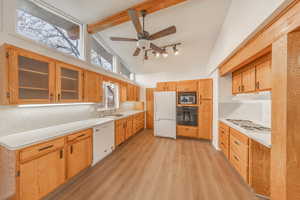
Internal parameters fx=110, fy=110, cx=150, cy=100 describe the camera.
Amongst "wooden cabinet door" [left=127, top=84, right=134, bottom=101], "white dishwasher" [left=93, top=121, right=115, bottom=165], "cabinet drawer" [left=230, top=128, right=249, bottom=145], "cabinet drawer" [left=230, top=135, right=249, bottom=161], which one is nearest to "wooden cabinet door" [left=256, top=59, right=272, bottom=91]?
"cabinet drawer" [left=230, top=128, right=249, bottom=145]

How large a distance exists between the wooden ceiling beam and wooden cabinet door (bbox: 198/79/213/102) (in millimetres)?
2475

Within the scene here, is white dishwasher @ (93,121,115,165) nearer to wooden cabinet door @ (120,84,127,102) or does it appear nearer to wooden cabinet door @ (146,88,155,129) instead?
wooden cabinet door @ (120,84,127,102)

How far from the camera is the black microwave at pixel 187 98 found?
3.86 meters

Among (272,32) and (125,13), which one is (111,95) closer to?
(125,13)

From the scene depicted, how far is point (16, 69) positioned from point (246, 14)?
3.17 meters

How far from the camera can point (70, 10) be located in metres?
2.12

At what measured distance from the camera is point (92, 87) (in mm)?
2611

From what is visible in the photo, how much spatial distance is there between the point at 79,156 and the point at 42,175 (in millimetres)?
532

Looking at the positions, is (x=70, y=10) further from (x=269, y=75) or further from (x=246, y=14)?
(x=269, y=75)

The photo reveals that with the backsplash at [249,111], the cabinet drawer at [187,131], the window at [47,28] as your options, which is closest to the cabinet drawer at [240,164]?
the backsplash at [249,111]

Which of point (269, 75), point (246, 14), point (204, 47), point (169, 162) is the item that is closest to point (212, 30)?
point (204, 47)

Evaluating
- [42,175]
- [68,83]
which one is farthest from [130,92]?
[42,175]

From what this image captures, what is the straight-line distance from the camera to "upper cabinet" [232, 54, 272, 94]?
171 cm

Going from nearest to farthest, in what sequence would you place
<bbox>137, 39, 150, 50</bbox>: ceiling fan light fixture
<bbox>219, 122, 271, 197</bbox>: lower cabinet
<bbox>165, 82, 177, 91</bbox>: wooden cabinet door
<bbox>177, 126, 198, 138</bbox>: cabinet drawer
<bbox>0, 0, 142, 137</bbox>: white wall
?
<bbox>0, 0, 142, 137</bbox>: white wall, <bbox>219, 122, 271, 197</bbox>: lower cabinet, <bbox>137, 39, 150, 50</bbox>: ceiling fan light fixture, <bbox>177, 126, 198, 138</bbox>: cabinet drawer, <bbox>165, 82, 177, 91</bbox>: wooden cabinet door
